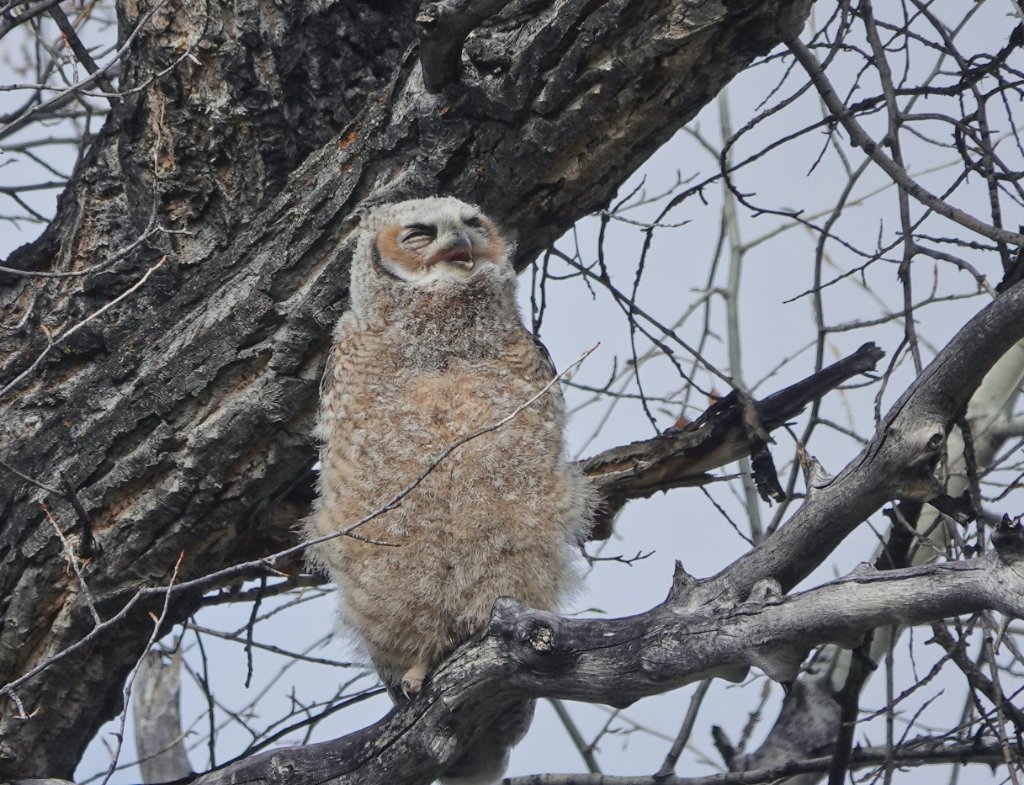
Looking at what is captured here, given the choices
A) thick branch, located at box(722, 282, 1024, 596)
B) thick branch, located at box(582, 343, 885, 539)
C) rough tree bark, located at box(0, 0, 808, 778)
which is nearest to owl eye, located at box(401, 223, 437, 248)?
rough tree bark, located at box(0, 0, 808, 778)

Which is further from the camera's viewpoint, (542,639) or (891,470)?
(542,639)

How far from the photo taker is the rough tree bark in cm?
287

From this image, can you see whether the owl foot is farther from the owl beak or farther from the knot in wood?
the owl beak

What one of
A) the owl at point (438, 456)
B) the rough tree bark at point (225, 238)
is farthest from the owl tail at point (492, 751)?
the rough tree bark at point (225, 238)

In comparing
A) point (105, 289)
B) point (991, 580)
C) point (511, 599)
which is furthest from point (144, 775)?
point (991, 580)

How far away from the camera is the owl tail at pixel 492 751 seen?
296cm

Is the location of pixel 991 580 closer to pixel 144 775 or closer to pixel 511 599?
pixel 511 599

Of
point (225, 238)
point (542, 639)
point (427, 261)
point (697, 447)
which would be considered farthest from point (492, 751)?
point (225, 238)

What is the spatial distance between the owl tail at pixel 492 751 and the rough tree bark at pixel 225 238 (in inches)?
33.6

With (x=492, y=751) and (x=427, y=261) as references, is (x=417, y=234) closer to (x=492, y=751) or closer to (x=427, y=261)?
(x=427, y=261)

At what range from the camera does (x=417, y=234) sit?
→ 2959mm

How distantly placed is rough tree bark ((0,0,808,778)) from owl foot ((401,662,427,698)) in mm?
662

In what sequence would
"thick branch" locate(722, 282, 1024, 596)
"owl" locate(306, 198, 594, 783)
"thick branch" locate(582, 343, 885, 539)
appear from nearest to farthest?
1. "thick branch" locate(722, 282, 1024, 596)
2. "owl" locate(306, 198, 594, 783)
3. "thick branch" locate(582, 343, 885, 539)

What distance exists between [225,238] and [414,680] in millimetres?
1410
